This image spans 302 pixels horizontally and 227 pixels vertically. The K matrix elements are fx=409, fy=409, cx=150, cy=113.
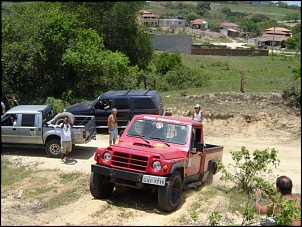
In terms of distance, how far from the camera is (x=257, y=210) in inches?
251

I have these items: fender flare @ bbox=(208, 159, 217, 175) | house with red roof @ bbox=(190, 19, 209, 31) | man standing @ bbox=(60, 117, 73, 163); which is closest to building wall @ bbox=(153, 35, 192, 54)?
house with red roof @ bbox=(190, 19, 209, 31)

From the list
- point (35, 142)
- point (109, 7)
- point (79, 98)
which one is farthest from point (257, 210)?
point (109, 7)

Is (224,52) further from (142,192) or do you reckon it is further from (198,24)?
(142,192)

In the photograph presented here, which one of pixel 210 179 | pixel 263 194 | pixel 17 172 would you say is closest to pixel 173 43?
pixel 210 179

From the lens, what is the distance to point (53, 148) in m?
12.9

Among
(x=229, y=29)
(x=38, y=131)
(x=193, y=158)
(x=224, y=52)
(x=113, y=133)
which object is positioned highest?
(x=229, y=29)

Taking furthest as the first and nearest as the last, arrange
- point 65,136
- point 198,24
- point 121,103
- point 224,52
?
point 198,24 → point 224,52 → point 121,103 → point 65,136

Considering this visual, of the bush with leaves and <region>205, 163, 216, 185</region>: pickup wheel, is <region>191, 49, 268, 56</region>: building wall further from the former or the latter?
the bush with leaves

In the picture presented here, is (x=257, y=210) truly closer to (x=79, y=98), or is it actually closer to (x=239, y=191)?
(x=239, y=191)

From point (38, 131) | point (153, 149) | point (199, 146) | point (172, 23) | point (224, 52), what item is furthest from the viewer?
point (172, 23)

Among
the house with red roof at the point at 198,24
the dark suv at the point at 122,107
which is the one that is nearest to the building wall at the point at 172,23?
the house with red roof at the point at 198,24

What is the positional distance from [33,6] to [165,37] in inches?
1542

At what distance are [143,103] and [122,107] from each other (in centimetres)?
87

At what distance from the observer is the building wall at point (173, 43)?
59344 mm
